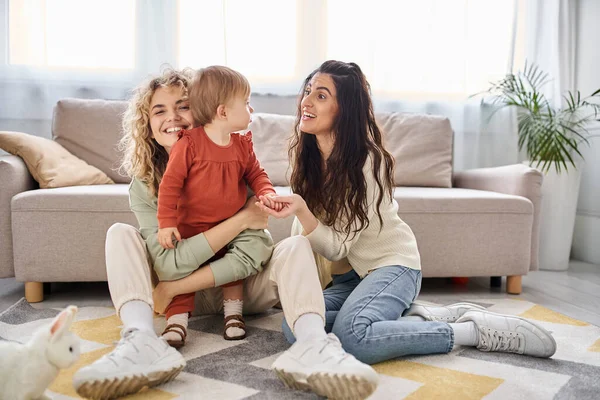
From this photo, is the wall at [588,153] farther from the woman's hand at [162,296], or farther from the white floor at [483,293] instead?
the woman's hand at [162,296]

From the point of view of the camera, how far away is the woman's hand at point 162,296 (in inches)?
63.5

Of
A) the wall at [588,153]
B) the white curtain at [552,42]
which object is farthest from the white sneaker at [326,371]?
the white curtain at [552,42]

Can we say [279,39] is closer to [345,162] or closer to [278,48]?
[278,48]

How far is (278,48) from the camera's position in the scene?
10.7 ft

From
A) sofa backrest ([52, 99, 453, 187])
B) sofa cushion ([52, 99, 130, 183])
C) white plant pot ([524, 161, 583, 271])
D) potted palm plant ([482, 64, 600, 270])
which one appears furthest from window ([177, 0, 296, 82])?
white plant pot ([524, 161, 583, 271])

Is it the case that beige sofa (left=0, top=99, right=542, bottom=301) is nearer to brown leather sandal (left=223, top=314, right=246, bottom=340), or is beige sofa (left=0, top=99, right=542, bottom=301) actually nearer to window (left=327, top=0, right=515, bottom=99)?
window (left=327, top=0, right=515, bottom=99)

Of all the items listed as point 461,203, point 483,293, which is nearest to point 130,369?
point 461,203

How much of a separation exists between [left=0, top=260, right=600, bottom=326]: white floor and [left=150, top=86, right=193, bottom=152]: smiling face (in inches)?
31.8

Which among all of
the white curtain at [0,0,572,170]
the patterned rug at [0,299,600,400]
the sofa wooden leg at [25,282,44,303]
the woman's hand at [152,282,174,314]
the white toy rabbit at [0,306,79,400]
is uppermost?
the white curtain at [0,0,572,170]

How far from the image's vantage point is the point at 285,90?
10.8 ft

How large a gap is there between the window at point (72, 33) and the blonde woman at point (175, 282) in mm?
1410

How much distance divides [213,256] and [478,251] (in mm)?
1212

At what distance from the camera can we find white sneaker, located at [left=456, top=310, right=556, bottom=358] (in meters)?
1.52

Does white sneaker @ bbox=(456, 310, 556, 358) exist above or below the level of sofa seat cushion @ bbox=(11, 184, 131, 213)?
below
